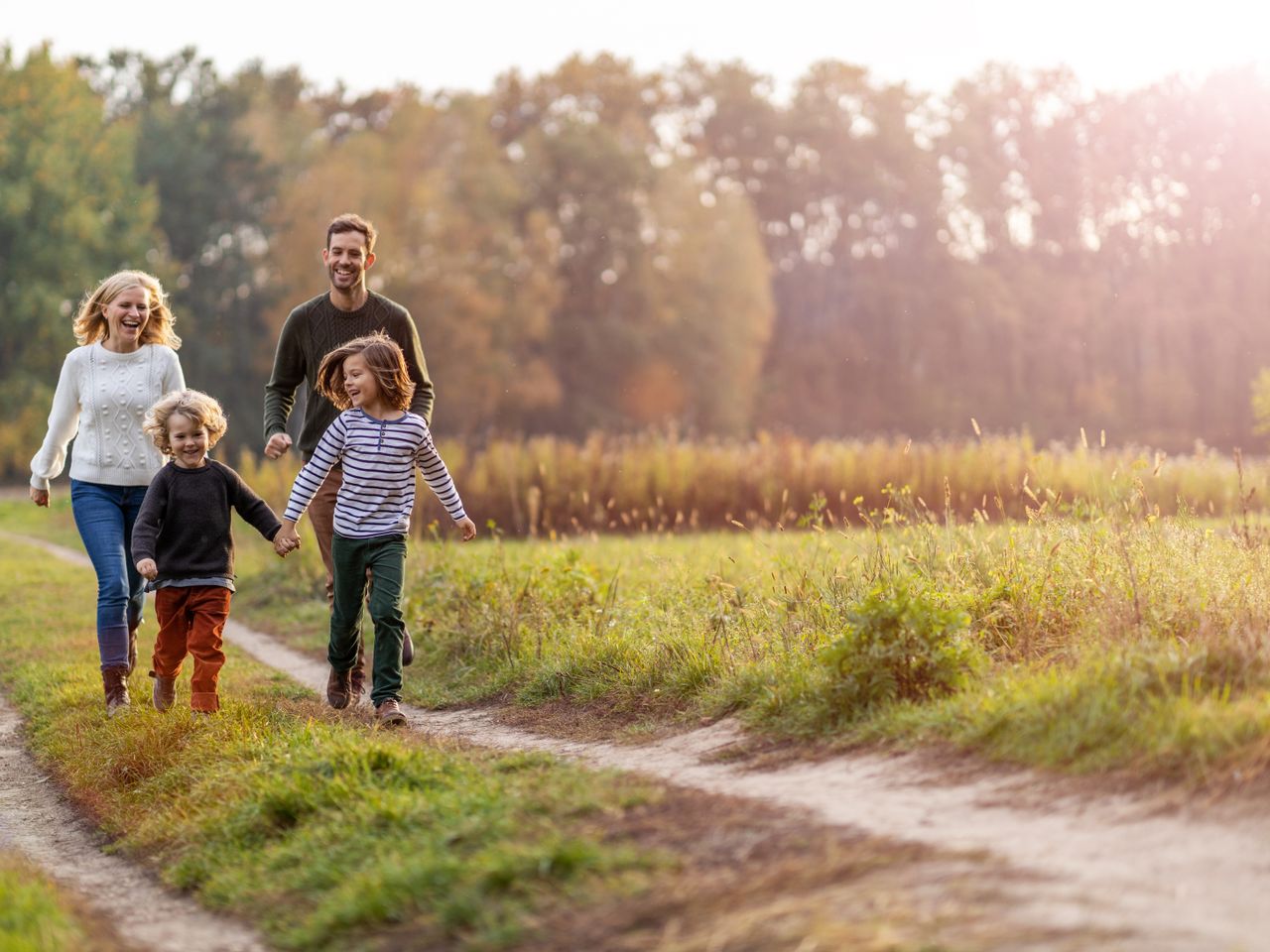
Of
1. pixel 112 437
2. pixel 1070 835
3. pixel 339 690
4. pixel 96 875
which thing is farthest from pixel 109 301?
pixel 1070 835

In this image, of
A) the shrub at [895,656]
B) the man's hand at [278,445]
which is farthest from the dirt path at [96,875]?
the shrub at [895,656]

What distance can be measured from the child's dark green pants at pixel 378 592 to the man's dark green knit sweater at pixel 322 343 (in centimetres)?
94

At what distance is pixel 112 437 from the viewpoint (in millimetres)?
7496

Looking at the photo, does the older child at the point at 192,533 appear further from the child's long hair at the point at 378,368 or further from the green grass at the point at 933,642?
the green grass at the point at 933,642

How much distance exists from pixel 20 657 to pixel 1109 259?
2126 inches

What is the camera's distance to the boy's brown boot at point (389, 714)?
7152mm

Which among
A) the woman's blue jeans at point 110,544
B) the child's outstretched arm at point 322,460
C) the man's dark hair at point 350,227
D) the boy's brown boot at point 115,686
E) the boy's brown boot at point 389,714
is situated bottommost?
the boy's brown boot at point 389,714

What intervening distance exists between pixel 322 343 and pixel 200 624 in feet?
5.73

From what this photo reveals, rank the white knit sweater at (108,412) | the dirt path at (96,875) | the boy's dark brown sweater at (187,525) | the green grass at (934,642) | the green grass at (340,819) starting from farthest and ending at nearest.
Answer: the white knit sweater at (108,412) → the boy's dark brown sweater at (187,525) → the green grass at (934,642) → the dirt path at (96,875) → the green grass at (340,819)

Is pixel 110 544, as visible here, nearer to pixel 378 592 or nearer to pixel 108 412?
pixel 108 412

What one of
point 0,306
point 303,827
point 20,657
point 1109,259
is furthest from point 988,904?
point 1109,259

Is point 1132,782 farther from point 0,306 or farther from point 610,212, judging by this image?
point 610,212

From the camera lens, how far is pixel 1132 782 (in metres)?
4.64

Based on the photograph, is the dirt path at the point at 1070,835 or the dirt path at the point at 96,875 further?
the dirt path at the point at 96,875
